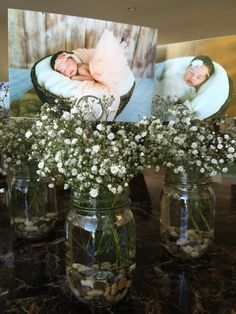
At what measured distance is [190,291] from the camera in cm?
80

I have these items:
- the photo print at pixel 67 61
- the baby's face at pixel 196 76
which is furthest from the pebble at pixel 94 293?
the baby's face at pixel 196 76

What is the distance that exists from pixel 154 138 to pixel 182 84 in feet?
1.17

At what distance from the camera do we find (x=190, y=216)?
36.9 inches

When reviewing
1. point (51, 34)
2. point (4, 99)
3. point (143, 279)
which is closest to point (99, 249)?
point (143, 279)

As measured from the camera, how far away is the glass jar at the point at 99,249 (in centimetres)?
73

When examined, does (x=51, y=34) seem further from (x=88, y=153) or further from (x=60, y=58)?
(x=88, y=153)

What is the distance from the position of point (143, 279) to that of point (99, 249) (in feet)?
0.61

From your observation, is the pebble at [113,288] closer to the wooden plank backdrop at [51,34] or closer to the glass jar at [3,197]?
the wooden plank backdrop at [51,34]

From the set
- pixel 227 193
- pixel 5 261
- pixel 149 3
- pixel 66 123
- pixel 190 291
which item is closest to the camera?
pixel 66 123

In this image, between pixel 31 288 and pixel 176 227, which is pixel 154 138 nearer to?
pixel 176 227

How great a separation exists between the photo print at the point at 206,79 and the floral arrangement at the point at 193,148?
14 cm

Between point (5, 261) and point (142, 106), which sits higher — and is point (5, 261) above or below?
below

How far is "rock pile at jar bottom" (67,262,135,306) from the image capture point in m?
0.73

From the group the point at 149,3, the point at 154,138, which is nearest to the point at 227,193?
the point at 154,138
